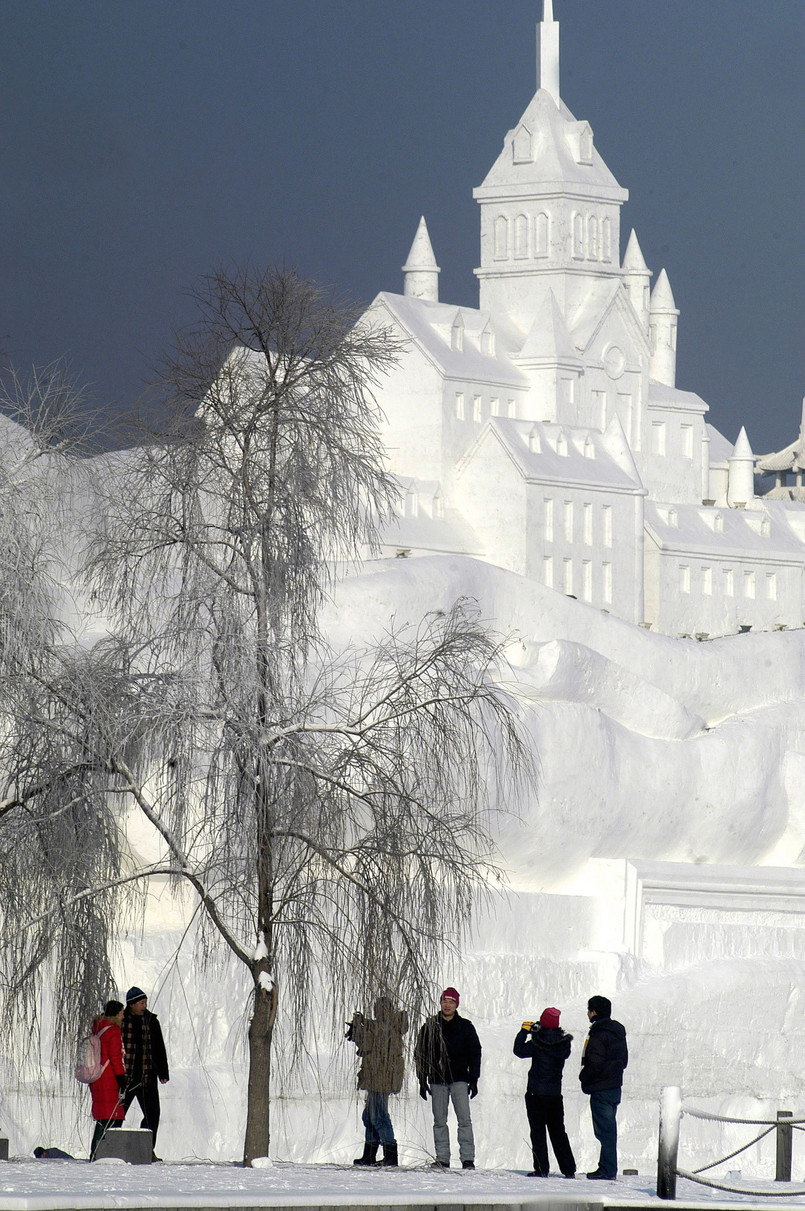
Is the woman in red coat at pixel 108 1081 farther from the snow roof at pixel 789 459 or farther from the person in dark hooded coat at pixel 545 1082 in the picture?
the snow roof at pixel 789 459

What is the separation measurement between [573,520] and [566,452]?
82.6 inches

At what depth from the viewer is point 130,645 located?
16.8 meters

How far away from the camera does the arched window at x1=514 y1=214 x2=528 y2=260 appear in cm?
6619

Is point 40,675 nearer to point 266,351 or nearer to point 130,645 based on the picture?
point 130,645

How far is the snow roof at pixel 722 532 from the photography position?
64062 mm

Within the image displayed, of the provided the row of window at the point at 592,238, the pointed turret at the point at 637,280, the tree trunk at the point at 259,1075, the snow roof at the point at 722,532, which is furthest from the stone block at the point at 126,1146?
the pointed turret at the point at 637,280

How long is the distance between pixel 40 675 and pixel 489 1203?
5584mm

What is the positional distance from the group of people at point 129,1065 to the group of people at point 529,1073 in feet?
4.67

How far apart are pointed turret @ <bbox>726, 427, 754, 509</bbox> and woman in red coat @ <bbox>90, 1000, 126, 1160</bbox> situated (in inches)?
2224

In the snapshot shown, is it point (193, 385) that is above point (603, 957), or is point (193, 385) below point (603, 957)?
above

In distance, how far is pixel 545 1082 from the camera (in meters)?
16.6

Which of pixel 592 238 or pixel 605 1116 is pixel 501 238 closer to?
pixel 592 238

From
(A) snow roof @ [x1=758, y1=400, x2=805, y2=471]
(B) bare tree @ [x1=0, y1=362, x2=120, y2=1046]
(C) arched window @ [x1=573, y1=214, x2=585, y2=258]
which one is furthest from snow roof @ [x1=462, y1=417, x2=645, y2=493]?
(B) bare tree @ [x1=0, y1=362, x2=120, y2=1046]

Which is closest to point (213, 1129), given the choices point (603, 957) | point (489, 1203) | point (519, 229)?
point (603, 957)
